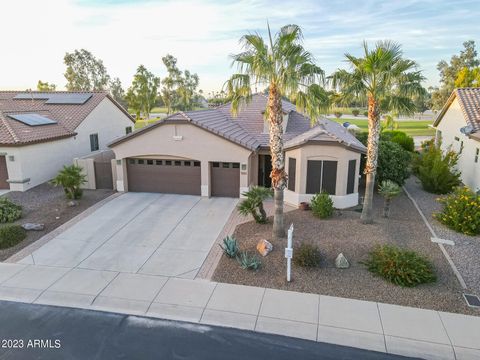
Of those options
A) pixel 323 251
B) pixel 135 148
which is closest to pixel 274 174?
pixel 323 251

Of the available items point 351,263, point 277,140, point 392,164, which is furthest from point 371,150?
point 392,164

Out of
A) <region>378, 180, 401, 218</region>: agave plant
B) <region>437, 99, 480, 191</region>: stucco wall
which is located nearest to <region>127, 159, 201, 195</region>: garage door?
<region>378, 180, 401, 218</region>: agave plant

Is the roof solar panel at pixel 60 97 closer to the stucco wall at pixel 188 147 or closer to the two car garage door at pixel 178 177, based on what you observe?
the stucco wall at pixel 188 147

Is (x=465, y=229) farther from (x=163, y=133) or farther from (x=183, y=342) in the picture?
(x=163, y=133)

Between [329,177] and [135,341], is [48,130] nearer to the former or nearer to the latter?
[329,177]

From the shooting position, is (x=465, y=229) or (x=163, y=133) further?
(x=163, y=133)

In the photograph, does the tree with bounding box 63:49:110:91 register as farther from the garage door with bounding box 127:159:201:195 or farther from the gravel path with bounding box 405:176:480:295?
the gravel path with bounding box 405:176:480:295
